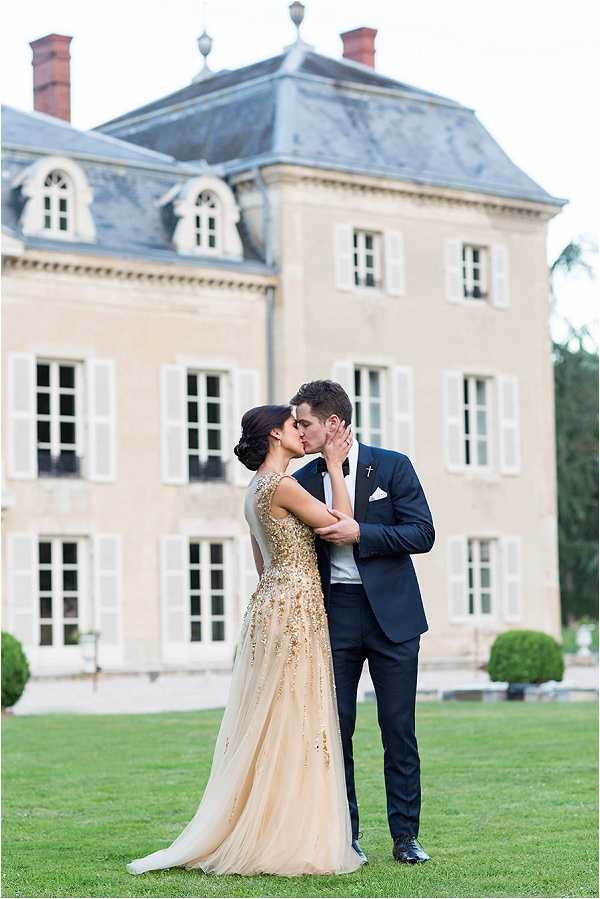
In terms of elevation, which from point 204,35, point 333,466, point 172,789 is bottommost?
point 172,789

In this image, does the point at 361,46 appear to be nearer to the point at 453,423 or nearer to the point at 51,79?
the point at 51,79

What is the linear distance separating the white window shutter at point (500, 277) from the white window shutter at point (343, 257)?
10.5ft

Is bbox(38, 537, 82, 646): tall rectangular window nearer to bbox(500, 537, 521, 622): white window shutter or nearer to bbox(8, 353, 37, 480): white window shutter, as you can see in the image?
bbox(8, 353, 37, 480): white window shutter

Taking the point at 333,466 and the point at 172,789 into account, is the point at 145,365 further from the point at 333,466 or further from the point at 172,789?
the point at 333,466

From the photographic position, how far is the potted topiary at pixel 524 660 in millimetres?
22047

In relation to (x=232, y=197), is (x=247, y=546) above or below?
below

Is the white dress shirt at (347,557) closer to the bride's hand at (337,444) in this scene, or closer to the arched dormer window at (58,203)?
the bride's hand at (337,444)

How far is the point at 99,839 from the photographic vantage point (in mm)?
9047

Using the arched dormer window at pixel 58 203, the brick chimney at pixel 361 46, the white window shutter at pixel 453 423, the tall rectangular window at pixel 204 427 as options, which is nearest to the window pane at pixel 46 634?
the tall rectangular window at pixel 204 427

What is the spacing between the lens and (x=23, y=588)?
27344mm

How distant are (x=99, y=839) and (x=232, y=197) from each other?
22335 millimetres

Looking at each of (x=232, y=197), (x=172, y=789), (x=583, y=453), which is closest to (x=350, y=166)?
(x=232, y=197)

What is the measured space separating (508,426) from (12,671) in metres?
15.4

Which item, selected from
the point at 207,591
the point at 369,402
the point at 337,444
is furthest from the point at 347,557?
the point at 369,402
